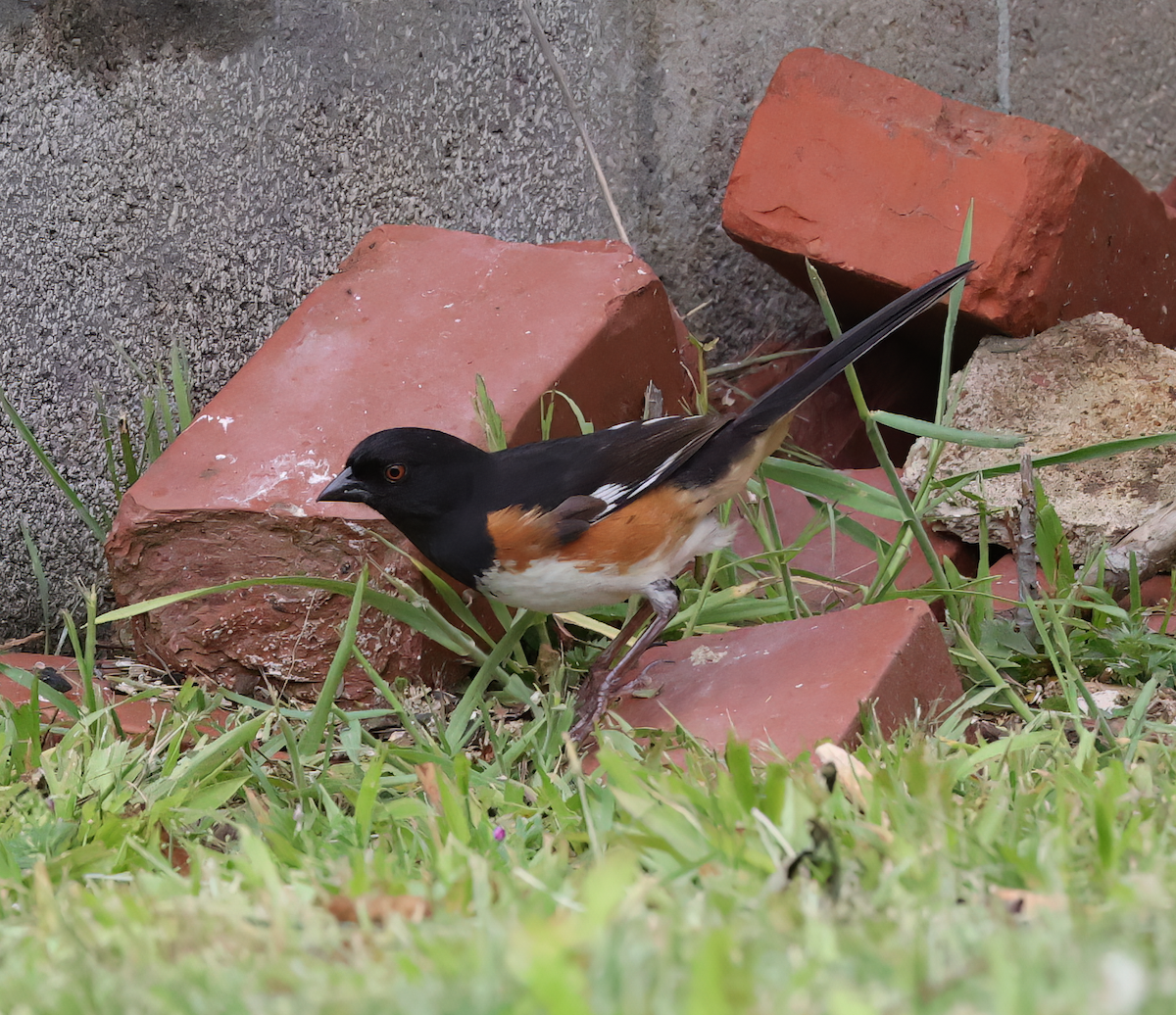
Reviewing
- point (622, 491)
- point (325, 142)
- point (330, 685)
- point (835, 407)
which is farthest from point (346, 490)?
point (835, 407)

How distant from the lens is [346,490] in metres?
2.59

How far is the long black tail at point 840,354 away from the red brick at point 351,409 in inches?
23.5

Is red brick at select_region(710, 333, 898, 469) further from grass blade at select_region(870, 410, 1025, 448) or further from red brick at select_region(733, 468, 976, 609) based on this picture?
grass blade at select_region(870, 410, 1025, 448)

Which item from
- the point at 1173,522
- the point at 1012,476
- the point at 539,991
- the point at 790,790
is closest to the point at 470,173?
the point at 1012,476

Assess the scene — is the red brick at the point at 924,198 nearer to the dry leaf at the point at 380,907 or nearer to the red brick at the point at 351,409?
the red brick at the point at 351,409

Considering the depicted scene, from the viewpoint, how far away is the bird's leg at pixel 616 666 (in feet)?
8.25

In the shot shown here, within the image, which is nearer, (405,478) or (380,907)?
(380,907)

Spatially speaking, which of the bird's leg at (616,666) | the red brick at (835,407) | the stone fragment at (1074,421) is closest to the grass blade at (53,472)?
the bird's leg at (616,666)

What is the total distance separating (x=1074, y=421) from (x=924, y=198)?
84 cm

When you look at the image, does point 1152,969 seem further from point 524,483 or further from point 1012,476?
point 1012,476

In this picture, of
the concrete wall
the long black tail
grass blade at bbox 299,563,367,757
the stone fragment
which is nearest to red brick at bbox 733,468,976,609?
the stone fragment

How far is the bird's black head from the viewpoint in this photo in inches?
101

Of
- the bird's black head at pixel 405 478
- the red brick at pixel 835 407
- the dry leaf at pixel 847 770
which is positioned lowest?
the red brick at pixel 835 407

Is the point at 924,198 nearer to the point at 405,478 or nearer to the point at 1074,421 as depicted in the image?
the point at 1074,421
